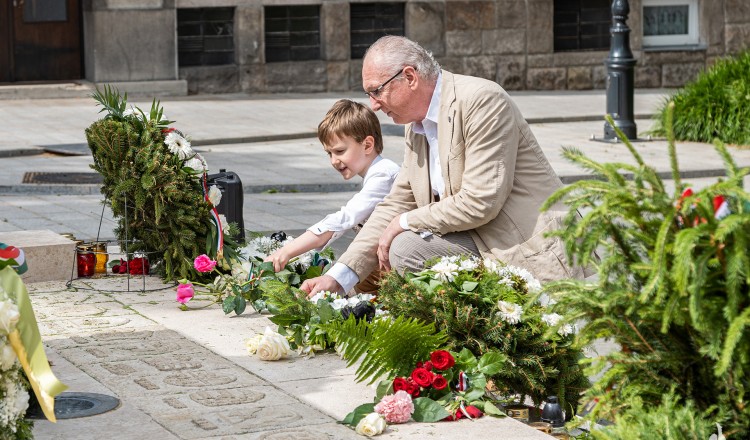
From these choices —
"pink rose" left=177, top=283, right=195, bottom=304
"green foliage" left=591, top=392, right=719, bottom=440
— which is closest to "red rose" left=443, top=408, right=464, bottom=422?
"green foliage" left=591, top=392, right=719, bottom=440

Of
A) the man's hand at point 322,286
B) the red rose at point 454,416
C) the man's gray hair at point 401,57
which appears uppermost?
the man's gray hair at point 401,57

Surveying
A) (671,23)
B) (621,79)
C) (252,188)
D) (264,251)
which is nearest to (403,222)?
(264,251)

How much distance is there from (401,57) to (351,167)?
95 centimetres

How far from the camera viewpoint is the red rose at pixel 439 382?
4.31 metres

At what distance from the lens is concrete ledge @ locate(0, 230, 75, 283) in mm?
6707

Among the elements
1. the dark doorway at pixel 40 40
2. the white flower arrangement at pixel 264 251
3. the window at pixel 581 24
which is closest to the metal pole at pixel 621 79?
the window at pixel 581 24

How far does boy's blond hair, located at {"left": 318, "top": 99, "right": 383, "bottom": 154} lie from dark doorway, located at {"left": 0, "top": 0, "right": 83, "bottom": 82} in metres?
13.0

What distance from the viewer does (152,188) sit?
6457mm

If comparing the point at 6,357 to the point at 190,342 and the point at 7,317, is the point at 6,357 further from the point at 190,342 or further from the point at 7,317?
the point at 190,342

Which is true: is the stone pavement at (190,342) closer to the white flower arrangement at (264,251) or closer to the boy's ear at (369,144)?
the white flower arrangement at (264,251)

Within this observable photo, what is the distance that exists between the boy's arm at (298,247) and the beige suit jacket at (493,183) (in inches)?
29.1

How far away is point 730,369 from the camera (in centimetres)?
288

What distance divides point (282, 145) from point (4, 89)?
5007 mm

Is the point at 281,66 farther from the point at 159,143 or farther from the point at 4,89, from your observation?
the point at 159,143
